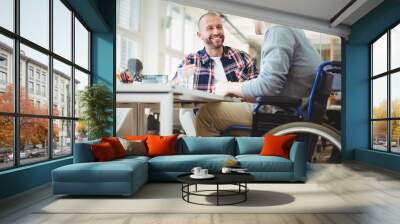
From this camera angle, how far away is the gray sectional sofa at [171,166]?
471 centimetres

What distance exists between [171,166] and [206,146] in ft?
3.25

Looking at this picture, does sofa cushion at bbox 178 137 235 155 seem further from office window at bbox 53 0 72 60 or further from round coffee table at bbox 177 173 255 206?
office window at bbox 53 0 72 60

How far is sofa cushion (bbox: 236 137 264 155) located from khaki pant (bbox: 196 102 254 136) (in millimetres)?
1854

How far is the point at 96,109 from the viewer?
7.50 metres

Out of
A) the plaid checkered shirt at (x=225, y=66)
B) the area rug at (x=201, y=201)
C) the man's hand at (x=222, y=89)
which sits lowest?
the area rug at (x=201, y=201)

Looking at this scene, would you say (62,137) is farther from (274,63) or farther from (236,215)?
(274,63)

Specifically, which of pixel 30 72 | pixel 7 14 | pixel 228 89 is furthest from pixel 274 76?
pixel 7 14

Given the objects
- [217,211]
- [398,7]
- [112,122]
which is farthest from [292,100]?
[217,211]

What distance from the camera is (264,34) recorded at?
874cm

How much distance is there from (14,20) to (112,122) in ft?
10.9

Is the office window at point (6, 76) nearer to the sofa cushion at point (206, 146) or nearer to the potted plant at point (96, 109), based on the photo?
the potted plant at point (96, 109)

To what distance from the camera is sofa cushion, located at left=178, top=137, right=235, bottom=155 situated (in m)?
6.58

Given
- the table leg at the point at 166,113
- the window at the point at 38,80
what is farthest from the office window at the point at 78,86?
the table leg at the point at 166,113

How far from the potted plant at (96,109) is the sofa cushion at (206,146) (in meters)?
1.85
